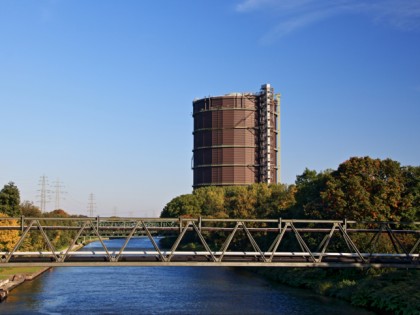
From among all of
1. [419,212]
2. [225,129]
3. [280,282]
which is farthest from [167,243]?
[419,212]

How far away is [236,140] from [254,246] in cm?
11712

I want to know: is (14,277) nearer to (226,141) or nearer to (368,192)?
(368,192)

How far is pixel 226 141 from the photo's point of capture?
15538 cm

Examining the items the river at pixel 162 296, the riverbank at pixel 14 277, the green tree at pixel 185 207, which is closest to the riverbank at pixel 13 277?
the riverbank at pixel 14 277

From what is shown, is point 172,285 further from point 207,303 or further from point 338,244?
point 338,244

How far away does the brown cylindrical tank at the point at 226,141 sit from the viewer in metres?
155

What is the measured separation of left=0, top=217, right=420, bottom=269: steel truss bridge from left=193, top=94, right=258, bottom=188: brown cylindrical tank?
39862 millimetres

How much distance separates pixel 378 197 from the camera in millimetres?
60125

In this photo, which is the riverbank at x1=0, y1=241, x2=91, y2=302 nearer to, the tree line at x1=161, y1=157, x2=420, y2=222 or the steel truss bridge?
the steel truss bridge

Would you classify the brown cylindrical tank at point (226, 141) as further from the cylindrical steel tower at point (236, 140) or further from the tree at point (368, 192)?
the tree at point (368, 192)

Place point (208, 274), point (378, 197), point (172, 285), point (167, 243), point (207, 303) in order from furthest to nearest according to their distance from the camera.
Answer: point (167, 243)
point (208, 274)
point (172, 285)
point (378, 197)
point (207, 303)

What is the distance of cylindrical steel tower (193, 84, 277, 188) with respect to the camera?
15512 centimetres

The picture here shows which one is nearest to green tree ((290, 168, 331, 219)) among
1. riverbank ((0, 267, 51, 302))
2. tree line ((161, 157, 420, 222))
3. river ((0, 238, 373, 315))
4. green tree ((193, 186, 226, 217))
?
tree line ((161, 157, 420, 222))

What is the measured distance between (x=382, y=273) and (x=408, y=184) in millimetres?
14361
